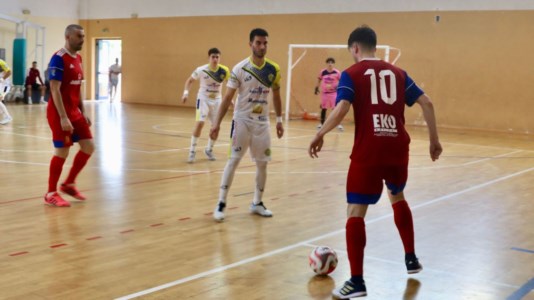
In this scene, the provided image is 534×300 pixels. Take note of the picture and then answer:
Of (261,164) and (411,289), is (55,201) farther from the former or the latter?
(411,289)

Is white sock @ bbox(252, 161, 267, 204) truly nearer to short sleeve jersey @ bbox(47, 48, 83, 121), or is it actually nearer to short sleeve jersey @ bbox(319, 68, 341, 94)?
short sleeve jersey @ bbox(47, 48, 83, 121)

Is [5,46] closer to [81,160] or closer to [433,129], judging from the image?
[81,160]

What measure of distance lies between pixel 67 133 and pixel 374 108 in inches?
157

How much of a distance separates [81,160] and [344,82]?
165 inches

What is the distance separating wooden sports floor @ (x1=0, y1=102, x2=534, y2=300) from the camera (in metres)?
4.66

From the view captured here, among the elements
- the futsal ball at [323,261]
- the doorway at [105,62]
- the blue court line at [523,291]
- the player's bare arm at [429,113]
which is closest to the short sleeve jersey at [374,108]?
the player's bare arm at [429,113]

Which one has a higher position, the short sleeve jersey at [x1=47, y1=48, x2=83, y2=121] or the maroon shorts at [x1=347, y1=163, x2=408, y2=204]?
the short sleeve jersey at [x1=47, y1=48, x2=83, y2=121]

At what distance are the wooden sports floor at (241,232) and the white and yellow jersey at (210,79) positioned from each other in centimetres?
118

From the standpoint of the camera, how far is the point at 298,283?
15.6 ft

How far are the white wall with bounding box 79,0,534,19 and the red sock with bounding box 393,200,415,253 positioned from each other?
52.0 ft

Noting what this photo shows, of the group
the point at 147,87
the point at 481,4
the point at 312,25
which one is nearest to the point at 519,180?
the point at 481,4

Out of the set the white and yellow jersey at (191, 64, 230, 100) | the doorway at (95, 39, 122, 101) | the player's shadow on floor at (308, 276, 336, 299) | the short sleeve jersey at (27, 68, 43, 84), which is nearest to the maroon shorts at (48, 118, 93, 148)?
the player's shadow on floor at (308, 276, 336, 299)

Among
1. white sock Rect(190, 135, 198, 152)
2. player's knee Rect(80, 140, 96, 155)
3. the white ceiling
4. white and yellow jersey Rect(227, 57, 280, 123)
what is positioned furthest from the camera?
the white ceiling

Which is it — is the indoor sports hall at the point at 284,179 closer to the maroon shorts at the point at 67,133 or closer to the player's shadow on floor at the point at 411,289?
the player's shadow on floor at the point at 411,289
